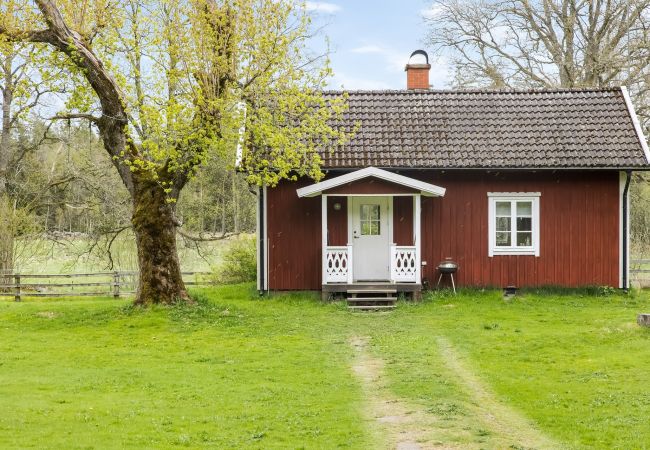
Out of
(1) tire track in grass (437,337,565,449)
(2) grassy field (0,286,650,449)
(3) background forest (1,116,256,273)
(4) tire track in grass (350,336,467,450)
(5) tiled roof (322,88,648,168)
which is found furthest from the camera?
(3) background forest (1,116,256,273)

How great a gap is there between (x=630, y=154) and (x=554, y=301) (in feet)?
14.4

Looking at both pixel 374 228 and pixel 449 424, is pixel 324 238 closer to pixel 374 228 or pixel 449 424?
pixel 374 228

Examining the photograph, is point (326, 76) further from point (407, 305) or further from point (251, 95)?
point (407, 305)

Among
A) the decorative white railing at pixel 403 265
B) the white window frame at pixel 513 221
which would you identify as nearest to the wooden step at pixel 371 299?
the decorative white railing at pixel 403 265

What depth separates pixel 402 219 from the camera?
21.4 m

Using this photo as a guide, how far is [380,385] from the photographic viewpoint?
1156 cm

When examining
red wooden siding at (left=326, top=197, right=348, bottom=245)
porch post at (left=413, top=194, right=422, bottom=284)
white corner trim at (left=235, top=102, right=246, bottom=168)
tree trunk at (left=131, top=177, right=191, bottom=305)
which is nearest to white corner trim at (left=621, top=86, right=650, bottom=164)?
porch post at (left=413, top=194, right=422, bottom=284)

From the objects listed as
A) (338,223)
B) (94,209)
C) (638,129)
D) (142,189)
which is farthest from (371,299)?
(94,209)

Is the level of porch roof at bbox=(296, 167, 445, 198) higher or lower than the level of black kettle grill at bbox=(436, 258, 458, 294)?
higher

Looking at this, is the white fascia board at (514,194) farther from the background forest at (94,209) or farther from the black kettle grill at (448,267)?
the background forest at (94,209)

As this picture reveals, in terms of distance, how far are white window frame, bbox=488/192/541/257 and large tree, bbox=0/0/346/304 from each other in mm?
5401

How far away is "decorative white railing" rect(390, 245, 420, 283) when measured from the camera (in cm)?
2039

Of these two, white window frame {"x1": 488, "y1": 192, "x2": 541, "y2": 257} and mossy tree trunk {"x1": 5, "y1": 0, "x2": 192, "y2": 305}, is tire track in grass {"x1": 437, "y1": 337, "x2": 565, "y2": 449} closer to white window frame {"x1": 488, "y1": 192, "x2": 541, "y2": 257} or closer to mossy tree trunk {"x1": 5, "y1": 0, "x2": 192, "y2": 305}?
mossy tree trunk {"x1": 5, "y1": 0, "x2": 192, "y2": 305}

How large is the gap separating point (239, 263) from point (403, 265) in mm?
7718
